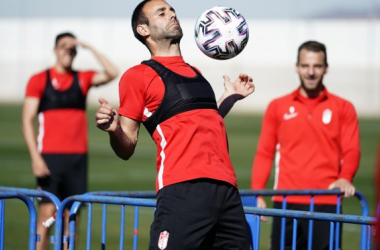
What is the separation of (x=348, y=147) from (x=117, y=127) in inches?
128

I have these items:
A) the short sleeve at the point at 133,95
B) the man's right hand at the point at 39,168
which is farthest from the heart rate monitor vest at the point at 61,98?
the short sleeve at the point at 133,95

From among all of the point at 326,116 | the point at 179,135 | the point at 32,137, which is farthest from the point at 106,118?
the point at 32,137

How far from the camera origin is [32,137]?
9.26 m

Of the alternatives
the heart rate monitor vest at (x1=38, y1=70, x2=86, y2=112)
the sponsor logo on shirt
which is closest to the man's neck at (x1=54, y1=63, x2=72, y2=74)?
the heart rate monitor vest at (x1=38, y1=70, x2=86, y2=112)

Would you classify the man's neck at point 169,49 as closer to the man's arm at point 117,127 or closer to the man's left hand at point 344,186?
the man's arm at point 117,127

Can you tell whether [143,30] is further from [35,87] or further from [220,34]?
[35,87]

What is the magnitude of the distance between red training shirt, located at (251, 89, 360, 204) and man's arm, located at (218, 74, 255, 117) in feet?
6.02

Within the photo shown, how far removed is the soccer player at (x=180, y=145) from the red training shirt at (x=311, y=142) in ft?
8.37

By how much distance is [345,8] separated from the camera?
190 feet

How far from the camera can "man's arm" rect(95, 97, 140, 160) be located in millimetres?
4680

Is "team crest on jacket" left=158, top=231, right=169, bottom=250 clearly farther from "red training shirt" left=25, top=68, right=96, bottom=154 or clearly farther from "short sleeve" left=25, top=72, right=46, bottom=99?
"short sleeve" left=25, top=72, right=46, bottom=99

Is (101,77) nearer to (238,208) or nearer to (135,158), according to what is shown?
(238,208)

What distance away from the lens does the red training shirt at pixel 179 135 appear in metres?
4.78

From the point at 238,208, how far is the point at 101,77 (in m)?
5.32
